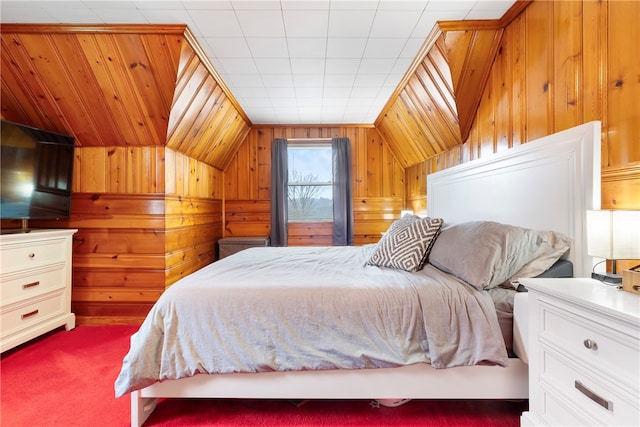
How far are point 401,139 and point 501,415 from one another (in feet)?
9.96

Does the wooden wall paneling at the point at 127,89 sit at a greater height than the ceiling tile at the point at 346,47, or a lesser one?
lesser

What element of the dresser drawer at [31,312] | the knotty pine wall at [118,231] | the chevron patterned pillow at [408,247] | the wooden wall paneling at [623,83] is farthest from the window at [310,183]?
the wooden wall paneling at [623,83]

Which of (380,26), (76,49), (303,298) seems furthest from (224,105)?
(303,298)

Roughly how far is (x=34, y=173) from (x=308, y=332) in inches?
101

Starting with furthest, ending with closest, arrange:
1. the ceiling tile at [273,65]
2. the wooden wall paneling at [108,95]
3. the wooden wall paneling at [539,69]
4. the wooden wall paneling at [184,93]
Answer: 1. the ceiling tile at [273,65]
2. the wooden wall paneling at [184,93]
3. the wooden wall paneling at [108,95]
4. the wooden wall paneling at [539,69]

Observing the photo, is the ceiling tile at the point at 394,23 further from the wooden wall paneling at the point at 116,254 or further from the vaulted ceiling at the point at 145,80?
the wooden wall paneling at the point at 116,254

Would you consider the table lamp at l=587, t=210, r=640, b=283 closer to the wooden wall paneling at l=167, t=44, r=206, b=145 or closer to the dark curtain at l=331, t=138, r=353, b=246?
the wooden wall paneling at l=167, t=44, r=206, b=145

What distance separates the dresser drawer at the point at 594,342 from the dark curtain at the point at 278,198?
3363 millimetres

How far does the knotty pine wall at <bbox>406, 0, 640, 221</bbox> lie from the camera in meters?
1.21

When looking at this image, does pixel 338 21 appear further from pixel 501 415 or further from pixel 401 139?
pixel 501 415

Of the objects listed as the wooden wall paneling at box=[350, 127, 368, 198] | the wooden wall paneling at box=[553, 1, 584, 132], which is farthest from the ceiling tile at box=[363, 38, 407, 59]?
the wooden wall paneling at box=[350, 127, 368, 198]

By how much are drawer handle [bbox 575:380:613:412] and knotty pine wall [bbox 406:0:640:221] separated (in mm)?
809

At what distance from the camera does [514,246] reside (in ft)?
4.63

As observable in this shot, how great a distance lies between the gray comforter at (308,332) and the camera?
1.26 m
